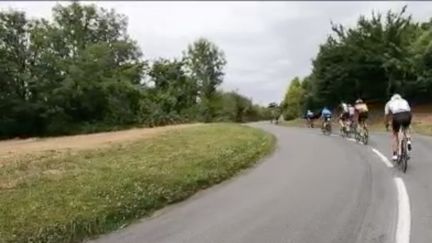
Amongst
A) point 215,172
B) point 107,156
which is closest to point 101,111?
point 107,156

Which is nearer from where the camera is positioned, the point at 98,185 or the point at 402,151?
the point at 98,185

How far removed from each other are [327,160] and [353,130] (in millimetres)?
10226

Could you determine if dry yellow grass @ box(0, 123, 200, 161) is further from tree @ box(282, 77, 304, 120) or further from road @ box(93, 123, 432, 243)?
tree @ box(282, 77, 304, 120)

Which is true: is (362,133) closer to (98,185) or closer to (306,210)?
(98,185)

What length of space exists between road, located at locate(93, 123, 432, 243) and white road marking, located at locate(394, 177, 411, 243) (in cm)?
1

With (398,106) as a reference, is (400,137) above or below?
below

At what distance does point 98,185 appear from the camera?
1202 centimetres

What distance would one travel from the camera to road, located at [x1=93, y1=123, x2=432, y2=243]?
27.3 ft

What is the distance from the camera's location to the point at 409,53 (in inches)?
1697

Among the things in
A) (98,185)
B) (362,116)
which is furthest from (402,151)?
(362,116)

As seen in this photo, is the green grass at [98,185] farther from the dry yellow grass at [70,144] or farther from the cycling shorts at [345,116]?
the cycling shorts at [345,116]

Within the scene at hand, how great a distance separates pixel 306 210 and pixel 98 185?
4.21 meters

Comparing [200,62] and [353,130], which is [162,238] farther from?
[200,62]

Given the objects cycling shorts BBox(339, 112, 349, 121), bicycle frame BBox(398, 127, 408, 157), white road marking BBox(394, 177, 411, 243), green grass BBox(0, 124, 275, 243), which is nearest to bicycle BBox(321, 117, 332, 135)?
cycling shorts BBox(339, 112, 349, 121)
